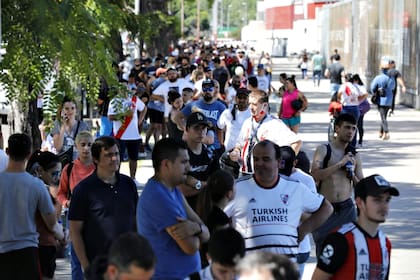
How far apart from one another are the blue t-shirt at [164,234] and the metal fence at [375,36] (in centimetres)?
2966

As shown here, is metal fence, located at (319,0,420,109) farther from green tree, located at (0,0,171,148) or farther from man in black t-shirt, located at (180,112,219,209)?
green tree, located at (0,0,171,148)

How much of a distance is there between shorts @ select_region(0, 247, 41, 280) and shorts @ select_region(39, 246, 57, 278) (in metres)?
0.53

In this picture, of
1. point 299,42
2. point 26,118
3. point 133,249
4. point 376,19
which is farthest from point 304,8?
point 133,249

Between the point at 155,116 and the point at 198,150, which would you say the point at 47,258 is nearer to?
the point at 198,150

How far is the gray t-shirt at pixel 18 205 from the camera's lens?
805 centimetres

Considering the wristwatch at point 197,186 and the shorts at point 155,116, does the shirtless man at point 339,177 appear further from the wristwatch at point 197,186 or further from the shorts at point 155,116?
the shorts at point 155,116

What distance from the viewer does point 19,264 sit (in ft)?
26.9

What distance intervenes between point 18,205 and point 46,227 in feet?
1.65

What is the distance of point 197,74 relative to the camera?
78.2ft

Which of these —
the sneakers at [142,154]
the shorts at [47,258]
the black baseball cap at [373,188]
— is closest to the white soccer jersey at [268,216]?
the black baseball cap at [373,188]

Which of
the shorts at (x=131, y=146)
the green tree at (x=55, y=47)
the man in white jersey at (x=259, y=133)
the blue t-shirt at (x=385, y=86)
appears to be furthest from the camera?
the blue t-shirt at (x=385, y=86)

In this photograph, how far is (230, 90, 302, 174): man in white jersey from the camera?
11516 mm

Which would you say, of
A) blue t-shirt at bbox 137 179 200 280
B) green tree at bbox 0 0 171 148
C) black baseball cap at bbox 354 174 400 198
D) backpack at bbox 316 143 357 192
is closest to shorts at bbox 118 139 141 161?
backpack at bbox 316 143 357 192

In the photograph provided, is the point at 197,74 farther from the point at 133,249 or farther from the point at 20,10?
the point at 133,249
